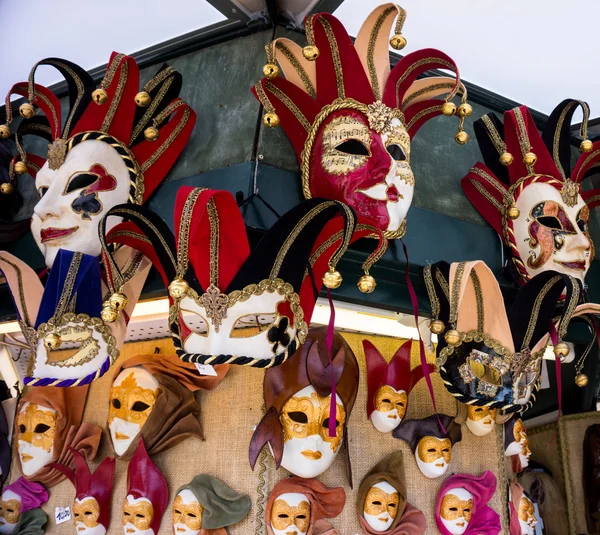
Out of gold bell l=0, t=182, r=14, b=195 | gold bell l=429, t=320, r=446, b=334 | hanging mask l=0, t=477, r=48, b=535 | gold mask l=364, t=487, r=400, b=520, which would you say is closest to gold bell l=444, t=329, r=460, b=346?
gold bell l=429, t=320, r=446, b=334

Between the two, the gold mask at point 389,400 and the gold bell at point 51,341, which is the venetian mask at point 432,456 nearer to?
the gold mask at point 389,400

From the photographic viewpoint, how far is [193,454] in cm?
185

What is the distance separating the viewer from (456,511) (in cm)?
193

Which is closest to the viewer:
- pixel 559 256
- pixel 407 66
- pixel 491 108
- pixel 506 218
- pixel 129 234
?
pixel 129 234

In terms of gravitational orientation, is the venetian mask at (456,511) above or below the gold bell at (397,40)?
below

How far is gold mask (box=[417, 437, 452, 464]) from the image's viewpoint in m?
1.96

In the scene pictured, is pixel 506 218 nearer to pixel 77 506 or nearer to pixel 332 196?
pixel 332 196

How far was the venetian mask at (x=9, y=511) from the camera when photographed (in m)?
1.96

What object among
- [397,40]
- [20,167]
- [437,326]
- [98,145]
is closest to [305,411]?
[437,326]

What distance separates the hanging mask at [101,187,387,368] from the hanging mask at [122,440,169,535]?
494mm

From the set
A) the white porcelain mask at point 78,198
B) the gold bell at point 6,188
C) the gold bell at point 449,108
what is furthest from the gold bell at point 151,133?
the gold bell at point 449,108

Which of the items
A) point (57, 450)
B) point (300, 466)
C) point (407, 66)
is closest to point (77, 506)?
point (57, 450)

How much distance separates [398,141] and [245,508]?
44.5 inches

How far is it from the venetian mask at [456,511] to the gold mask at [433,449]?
0.11 meters
